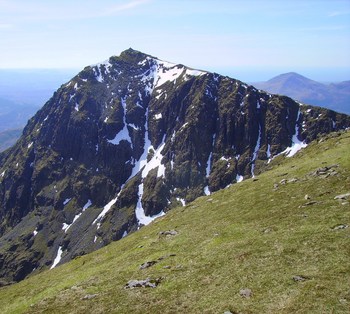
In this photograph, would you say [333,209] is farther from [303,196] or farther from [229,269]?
[229,269]

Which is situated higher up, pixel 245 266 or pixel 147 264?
pixel 245 266

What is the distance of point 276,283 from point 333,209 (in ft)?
50.8

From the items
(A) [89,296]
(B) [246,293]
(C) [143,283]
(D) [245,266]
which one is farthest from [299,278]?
(A) [89,296]

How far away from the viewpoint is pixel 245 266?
30922mm

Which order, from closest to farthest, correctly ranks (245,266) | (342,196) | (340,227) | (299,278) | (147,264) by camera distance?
1. (299,278)
2. (245,266)
3. (340,227)
4. (147,264)
5. (342,196)

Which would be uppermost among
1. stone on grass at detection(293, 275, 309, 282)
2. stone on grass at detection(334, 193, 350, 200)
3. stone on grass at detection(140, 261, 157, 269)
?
stone on grass at detection(334, 193, 350, 200)

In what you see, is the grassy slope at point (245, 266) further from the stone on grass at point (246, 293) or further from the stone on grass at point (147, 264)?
the stone on grass at point (147, 264)

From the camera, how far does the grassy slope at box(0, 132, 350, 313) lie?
83.1ft

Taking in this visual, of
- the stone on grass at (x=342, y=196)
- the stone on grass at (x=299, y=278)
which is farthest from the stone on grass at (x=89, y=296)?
A: the stone on grass at (x=342, y=196)

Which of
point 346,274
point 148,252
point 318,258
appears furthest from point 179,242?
point 346,274

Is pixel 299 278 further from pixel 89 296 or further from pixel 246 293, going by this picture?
pixel 89 296

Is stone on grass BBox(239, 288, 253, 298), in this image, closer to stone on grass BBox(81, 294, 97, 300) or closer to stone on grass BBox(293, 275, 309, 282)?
stone on grass BBox(293, 275, 309, 282)

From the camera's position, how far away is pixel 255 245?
35.0 m

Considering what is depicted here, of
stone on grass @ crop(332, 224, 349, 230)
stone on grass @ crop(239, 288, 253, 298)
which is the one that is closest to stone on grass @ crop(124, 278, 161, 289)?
stone on grass @ crop(239, 288, 253, 298)
